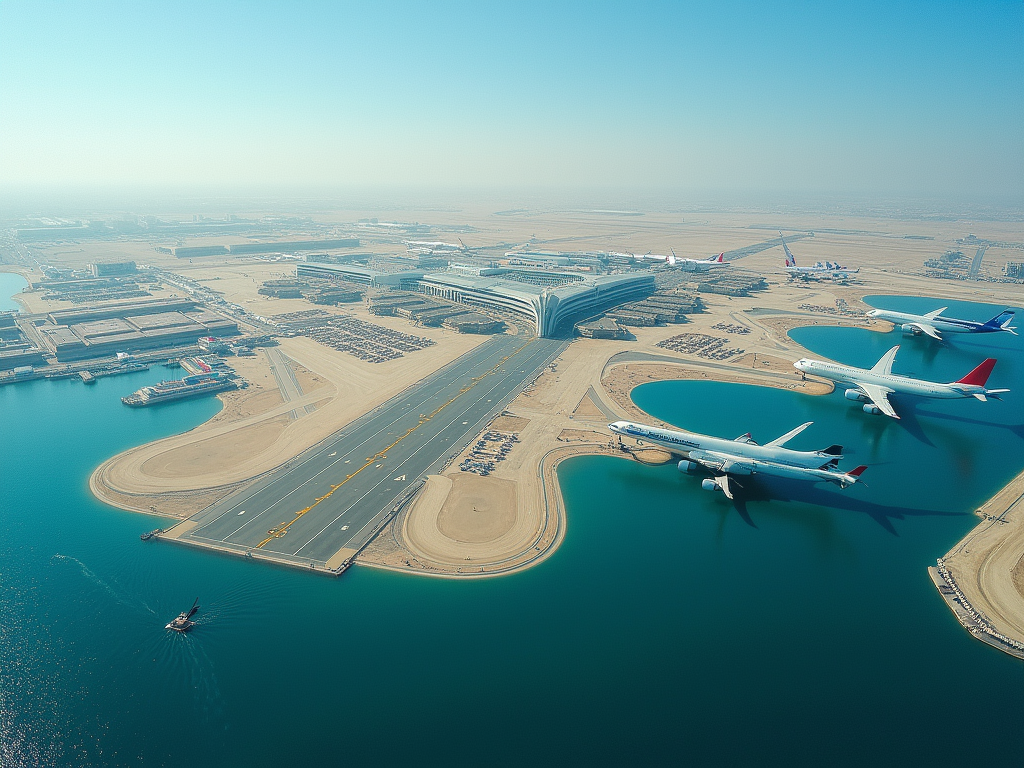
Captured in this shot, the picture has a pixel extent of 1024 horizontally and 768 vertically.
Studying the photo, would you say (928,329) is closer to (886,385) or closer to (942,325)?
(942,325)

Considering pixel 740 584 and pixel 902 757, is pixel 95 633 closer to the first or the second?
pixel 740 584

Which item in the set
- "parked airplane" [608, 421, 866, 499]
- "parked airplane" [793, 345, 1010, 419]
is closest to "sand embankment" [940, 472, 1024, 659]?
"parked airplane" [608, 421, 866, 499]

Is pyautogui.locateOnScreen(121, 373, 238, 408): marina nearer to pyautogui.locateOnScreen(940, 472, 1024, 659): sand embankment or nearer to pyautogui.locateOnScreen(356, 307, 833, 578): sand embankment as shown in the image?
pyautogui.locateOnScreen(356, 307, 833, 578): sand embankment

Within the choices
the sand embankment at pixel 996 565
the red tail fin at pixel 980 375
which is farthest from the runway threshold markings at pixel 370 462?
the red tail fin at pixel 980 375

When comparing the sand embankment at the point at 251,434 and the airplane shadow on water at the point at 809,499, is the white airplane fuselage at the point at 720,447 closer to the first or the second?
the airplane shadow on water at the point at 809,499

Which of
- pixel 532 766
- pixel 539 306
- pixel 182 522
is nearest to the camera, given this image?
pixel 532 766

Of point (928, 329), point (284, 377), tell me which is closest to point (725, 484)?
point (284, 377)

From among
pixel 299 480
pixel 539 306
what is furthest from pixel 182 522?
pixel 539 306
